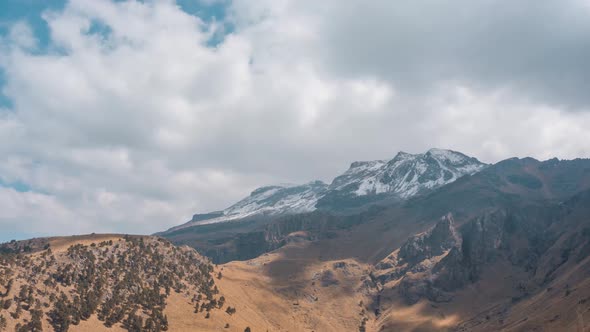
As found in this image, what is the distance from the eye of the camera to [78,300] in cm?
14825

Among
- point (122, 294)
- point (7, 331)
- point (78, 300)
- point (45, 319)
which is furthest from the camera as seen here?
point (122, 294)

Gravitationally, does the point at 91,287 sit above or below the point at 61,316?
above

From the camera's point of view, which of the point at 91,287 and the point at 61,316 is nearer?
the point at 61,316

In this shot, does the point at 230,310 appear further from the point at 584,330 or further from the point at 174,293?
the point at 584,330

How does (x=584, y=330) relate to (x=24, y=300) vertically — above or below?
below

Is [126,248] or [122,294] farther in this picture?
[126,248]

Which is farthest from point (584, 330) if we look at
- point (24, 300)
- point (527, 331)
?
point (24, 300)

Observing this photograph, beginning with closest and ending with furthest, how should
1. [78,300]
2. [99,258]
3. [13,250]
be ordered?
[78,300], [99,258], [13,250]

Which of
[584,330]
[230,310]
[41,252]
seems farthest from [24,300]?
[584,330]

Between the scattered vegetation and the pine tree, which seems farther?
the scattered vegetation

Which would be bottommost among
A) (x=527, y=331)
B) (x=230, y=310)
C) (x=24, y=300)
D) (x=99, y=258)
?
(x=527, y=331)

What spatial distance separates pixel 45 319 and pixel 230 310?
76032mm

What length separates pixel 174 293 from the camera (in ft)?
604

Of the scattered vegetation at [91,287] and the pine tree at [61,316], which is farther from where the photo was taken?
the scattered vegetation at [91,287]
